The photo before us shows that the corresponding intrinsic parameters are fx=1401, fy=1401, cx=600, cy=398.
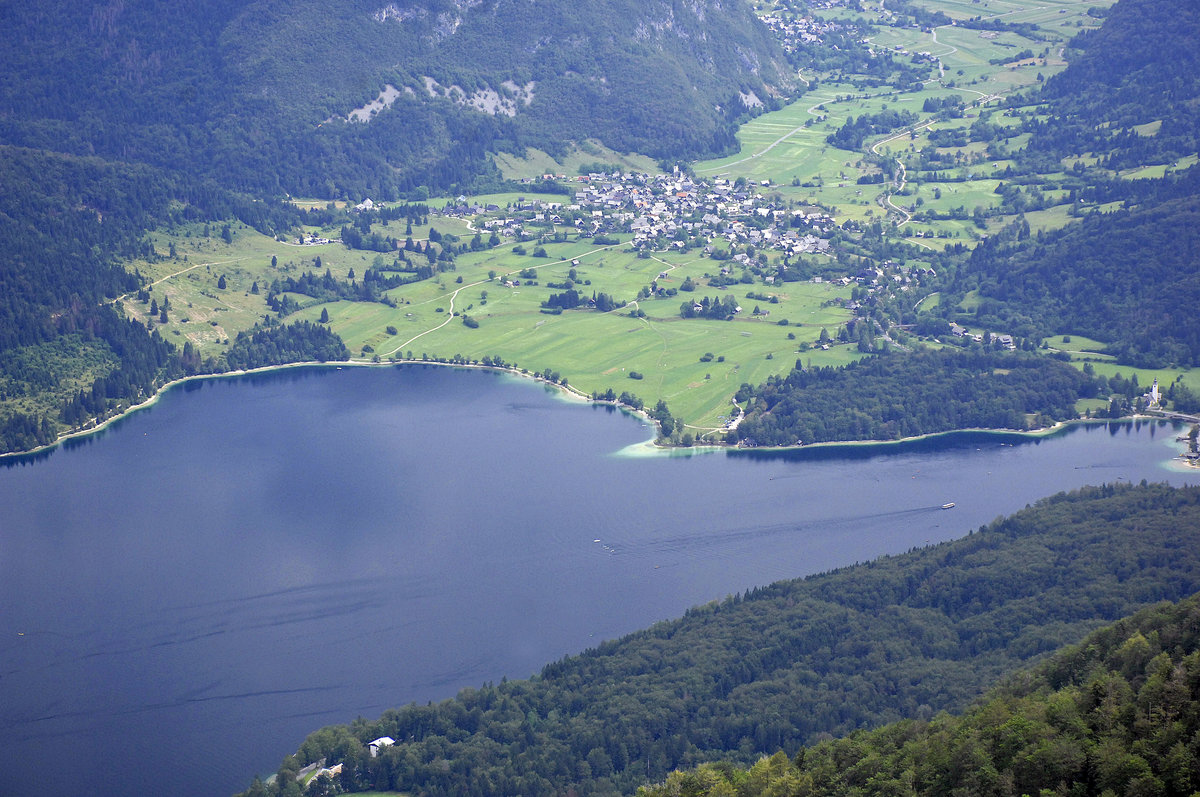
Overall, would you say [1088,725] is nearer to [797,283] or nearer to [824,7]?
[797,283]

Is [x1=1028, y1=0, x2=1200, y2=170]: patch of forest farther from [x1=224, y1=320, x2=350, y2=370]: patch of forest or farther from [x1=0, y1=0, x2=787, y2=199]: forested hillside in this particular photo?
[x1=224, y1=320, x2=350, y2=370]: patch of forest

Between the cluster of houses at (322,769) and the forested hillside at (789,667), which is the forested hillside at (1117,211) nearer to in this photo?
the forested hillside at (789,667)

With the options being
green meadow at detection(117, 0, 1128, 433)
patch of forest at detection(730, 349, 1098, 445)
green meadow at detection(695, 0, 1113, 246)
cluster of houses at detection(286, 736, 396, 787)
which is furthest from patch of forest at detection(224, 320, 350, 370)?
cluster of houses at detection(286, 736, 396, 787)

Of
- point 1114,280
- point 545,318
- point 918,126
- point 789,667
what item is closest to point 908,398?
point 1114,280

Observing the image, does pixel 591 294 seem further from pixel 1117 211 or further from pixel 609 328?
pixel 1117 211

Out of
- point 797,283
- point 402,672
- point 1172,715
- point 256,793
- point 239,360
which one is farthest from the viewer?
point 797,283

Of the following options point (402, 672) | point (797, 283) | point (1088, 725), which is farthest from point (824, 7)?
point (1088, 725)
